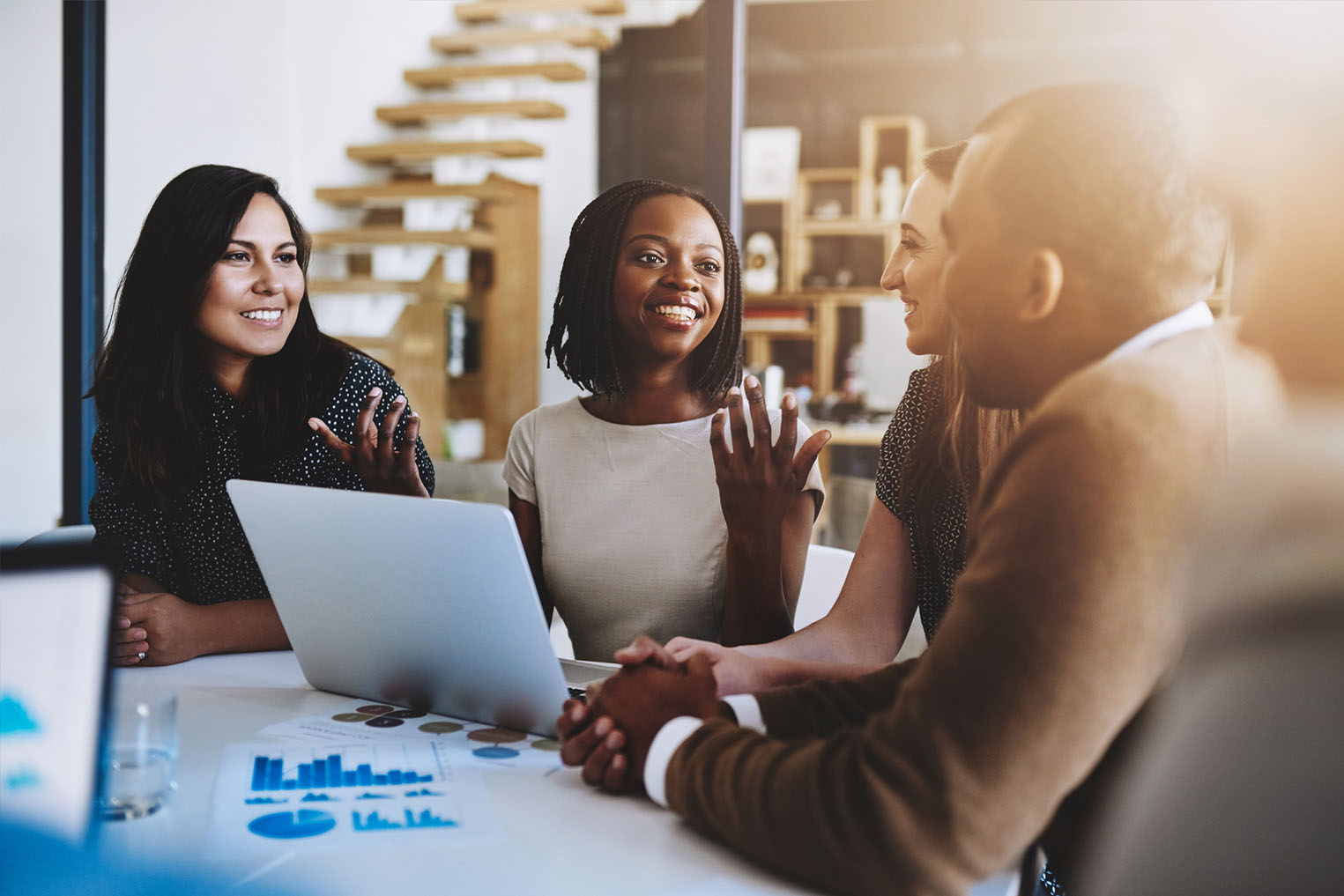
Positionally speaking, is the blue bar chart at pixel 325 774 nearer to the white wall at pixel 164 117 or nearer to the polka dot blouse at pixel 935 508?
the polka dot blouse at pixel 935 508

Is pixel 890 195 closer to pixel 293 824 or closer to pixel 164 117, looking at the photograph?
pixel 164 117

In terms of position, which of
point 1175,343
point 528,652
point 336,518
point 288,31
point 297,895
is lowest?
point 297,895

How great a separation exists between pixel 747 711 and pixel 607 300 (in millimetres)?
861

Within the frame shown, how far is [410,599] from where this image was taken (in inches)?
39.6

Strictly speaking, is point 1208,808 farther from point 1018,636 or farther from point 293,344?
point 293,344

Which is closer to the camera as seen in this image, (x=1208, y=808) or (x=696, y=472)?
(x=1208, y=808)

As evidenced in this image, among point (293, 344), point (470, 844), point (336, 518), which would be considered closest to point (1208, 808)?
point (470, 844)

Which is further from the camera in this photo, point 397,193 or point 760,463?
Result: point 397,193

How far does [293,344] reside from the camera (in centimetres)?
174

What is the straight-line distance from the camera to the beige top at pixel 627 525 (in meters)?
1.54

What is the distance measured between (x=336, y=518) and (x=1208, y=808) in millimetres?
735

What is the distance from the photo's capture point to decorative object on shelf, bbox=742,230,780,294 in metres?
6.09

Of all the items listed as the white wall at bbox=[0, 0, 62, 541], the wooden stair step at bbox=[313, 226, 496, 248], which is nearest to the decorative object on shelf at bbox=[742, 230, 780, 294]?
the wooden stair step at bbox=[313, 226, 496, 248]

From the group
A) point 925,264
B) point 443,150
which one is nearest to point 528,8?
point 443,150
